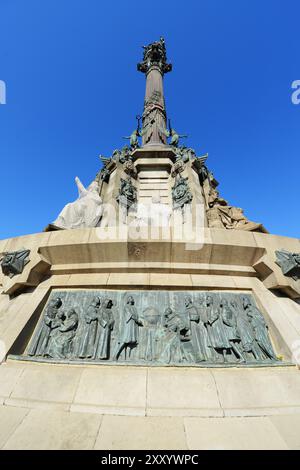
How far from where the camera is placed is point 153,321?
4.56m

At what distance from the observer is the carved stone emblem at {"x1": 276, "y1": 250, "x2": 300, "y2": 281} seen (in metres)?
5.15

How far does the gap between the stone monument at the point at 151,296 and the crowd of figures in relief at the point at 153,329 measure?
2 centimetres

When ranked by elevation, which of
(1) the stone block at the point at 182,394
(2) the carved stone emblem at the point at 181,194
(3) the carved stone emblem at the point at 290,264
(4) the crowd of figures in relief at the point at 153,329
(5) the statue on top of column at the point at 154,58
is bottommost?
(1) the stone block at the point at 182,394

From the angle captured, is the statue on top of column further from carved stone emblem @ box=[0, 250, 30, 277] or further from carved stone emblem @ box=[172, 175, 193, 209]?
→ carved stone emblem @ box=[0, 250, 30, 277]

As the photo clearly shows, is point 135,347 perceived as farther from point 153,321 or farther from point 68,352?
point 68,352

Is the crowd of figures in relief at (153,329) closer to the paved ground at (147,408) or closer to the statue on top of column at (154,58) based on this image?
the paved ground at (147,408)

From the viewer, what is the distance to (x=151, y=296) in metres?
5.04

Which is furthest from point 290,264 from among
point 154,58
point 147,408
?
point 154,58

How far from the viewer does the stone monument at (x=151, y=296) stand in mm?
4191

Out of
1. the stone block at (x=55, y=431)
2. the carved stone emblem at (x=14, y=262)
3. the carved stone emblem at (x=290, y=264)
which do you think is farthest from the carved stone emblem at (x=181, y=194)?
the stone block at (x=55, y=431)

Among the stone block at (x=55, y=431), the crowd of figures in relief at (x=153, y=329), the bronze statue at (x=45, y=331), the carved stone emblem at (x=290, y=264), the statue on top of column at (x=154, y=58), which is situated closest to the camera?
the stone block at (x=55, y=431)

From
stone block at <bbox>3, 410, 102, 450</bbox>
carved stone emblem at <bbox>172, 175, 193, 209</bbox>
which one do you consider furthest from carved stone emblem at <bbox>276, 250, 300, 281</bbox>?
stone block at <bbox>3, 410, 102, 450</bbox>

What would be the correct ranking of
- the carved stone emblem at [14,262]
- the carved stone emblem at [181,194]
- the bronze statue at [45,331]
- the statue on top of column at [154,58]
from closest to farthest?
the bronze statue at [45,331], the carved stone emblem at [14,262], the carved stone emblem at [181,194], the statue on top of column at [154,58]

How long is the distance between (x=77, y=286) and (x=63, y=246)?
1.09m
